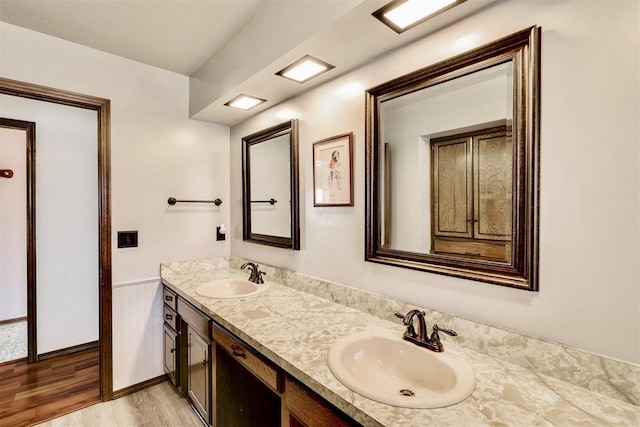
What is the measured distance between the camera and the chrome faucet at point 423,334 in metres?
1.13

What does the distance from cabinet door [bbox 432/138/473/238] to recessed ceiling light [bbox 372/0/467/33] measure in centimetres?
48

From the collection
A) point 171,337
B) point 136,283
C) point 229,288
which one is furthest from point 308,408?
point 136,283

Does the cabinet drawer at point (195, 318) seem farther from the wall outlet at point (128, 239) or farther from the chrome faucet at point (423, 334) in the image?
the chrome faucet at point (423, 334)

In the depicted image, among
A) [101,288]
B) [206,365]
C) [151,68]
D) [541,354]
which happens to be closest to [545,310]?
[541,354]

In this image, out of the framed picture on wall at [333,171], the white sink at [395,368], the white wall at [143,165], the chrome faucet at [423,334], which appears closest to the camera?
the white sink at [395,368]

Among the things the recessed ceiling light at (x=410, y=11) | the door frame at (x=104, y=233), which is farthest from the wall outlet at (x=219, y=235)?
the recessed ceiling light at (x=410, y=11)

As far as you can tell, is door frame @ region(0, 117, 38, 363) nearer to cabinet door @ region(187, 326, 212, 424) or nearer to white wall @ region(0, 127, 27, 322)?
white wall @ region(0, 127, 27, 322)

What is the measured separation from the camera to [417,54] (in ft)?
4.34

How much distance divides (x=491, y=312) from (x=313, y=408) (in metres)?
0.71

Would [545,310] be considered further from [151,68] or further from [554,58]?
[151,68]

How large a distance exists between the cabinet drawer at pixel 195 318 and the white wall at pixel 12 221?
2.81 metres

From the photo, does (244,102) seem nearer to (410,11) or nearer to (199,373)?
(410,11)

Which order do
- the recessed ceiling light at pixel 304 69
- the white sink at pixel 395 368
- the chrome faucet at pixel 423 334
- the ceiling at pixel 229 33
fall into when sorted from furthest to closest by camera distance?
the recessed ceiling light at pixel 304 69 < the ceiling at pixel 229 33 < the chrome faucet at pixel 423 334 < the white sink at pixel 395 368

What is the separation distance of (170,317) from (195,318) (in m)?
0.55
